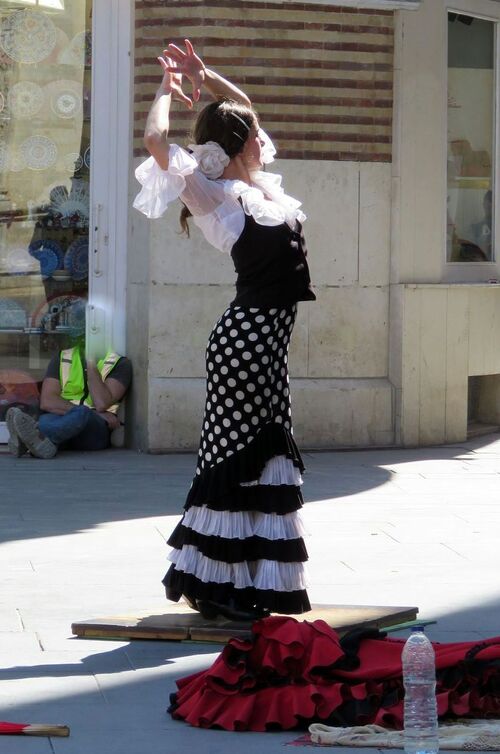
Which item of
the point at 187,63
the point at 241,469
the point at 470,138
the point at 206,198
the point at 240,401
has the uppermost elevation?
the point at 470,138

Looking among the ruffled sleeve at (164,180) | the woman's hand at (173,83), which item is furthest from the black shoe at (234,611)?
the woman's hand at (173,83)

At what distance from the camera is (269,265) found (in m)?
5.58

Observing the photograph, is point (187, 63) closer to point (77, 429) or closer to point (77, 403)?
point (77, 429)

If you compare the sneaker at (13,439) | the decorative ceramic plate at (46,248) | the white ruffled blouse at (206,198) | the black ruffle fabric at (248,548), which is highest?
the decorative ceramic plate at (46,248)

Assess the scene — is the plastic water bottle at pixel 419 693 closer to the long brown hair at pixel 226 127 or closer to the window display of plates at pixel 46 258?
→ the long brown hair at pixel 226 127

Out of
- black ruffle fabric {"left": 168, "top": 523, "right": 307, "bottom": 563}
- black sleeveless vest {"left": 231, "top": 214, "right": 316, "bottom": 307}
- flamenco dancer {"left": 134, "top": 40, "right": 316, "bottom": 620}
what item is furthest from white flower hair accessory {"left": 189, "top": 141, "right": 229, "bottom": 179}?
black ruffle fabric {"left": 168, "top": 523, "right": 307, "bottom": 563}

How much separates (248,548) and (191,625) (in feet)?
1.21

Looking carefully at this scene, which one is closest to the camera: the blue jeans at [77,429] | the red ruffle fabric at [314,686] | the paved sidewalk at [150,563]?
the red ruffle fabric at [314,686]

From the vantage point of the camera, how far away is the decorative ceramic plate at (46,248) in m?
11.4

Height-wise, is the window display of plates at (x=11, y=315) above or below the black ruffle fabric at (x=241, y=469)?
above

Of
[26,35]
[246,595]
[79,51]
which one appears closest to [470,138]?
[79,51]

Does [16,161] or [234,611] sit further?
[16,161]

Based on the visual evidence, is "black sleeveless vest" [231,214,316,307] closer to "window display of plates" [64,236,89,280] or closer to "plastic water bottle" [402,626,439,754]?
"plastic water bottle" [402,626,439,754]

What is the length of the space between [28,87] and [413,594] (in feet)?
20.8
